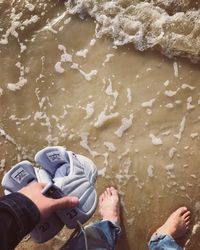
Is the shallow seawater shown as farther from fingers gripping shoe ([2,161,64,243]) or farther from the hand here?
the hand

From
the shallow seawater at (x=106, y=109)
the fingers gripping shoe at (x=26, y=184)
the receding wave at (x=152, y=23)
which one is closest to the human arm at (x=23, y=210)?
the fingers gripping shoe at (x=26, y=184)

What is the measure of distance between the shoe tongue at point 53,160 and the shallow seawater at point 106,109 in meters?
0.44

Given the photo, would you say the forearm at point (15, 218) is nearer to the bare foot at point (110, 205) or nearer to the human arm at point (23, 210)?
the human arm at point (23, 210)

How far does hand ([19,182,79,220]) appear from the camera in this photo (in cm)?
264

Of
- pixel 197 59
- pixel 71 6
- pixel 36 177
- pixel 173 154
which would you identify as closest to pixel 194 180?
pixel 173 154

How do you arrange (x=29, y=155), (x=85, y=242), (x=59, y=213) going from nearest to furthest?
1. (x=59, y=213)
2. (x=85, y=242)
3. (x=29, y=155)

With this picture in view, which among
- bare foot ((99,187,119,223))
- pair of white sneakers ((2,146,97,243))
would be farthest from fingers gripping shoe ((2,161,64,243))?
bare foot ((99,187,119,223))

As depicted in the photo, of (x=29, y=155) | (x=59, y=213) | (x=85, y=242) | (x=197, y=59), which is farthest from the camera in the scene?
(x=29, y=155)

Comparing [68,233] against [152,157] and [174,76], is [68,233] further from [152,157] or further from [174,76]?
[174,76]

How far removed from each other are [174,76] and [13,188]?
141cm

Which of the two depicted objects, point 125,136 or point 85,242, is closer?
point 85,242

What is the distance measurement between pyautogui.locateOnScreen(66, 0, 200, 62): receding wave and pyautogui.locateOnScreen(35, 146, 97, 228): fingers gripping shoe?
1.01m

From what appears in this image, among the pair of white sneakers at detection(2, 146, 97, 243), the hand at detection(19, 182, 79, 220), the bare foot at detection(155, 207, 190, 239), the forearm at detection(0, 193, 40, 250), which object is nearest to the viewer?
the forearm at detection(0, 193, 40, 250)

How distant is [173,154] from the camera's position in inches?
127
